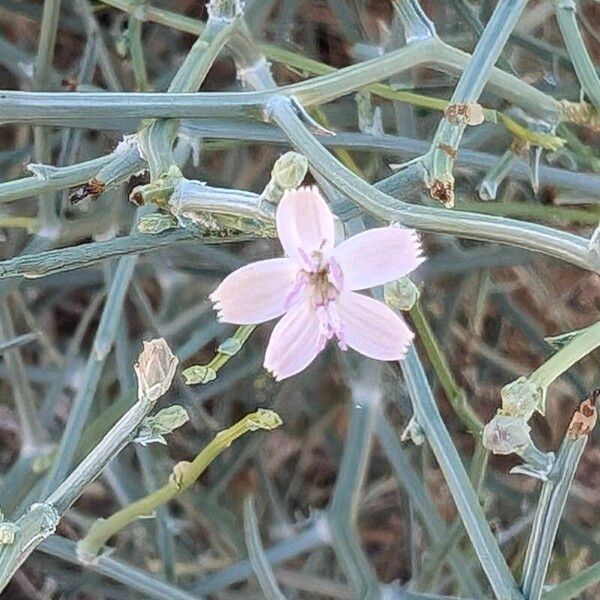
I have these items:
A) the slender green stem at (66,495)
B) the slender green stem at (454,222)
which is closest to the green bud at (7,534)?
the slender green stem at (66,495)

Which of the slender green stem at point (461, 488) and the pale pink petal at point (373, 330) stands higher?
the pale pink petal at point (373, 330)

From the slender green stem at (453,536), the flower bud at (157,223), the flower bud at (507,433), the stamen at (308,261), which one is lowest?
the slender green stem at (453,536)

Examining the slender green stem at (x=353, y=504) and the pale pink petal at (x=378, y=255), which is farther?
the slender green stem at (x=353, y=504)

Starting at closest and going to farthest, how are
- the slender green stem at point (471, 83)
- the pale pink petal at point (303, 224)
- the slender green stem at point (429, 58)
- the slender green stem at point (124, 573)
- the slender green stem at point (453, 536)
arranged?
the pale pink petal at point (303, 224) → the slender green stem at point (471, 83) → the slender green stem at point (429, 58) → the slender green stem at point (124, 573) → the slender green stem at point (453, 536)

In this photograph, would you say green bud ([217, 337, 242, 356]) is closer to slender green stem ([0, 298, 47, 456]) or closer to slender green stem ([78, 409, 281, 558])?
slender green stem ([78, 409, 281, 558])

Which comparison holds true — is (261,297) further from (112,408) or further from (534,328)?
(534,328)

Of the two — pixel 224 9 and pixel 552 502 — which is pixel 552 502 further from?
pixel 224 9

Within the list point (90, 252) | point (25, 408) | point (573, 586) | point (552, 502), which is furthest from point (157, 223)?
point (25, 408)

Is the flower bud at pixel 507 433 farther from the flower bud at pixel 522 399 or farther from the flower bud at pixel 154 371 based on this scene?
the flower bud at pixel 154 371
